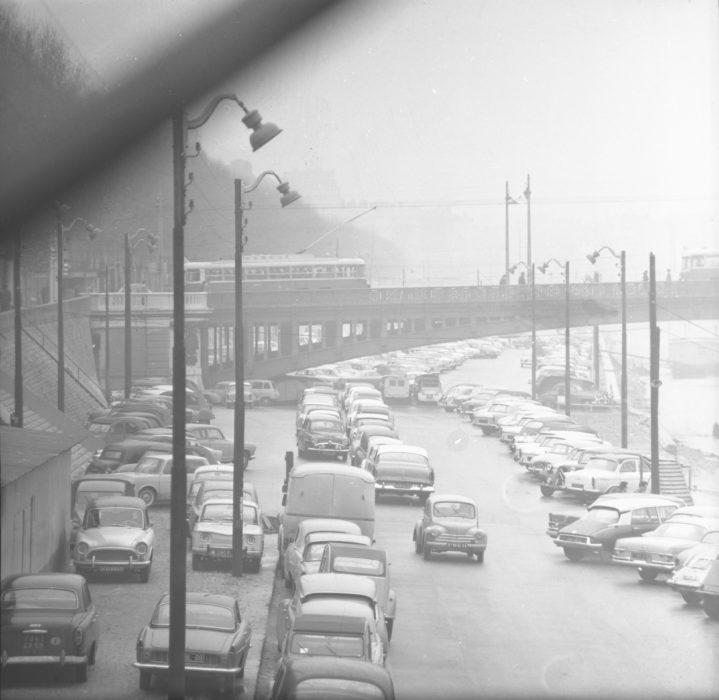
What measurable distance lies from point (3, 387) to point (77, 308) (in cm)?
2202

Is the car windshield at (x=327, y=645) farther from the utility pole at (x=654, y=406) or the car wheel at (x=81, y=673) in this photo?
the utility pole at (x=654, y=406)

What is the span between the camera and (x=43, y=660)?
12.1 m

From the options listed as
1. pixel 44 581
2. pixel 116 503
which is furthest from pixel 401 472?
pixel 44 581

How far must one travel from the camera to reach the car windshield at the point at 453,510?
71.9 ft

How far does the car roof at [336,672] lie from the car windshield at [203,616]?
88.4 inches

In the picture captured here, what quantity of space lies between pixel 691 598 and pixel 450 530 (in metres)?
4.75

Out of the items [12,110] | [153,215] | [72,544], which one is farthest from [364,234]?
[72,544]

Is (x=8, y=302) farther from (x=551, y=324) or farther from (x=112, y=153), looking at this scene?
(x=551, y=324)

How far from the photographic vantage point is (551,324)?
6738 cm

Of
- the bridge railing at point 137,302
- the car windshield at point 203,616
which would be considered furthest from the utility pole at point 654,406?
the bridge railing at point 137,302

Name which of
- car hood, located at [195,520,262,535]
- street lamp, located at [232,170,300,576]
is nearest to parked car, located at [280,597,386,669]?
street lamp, located at [232,170,300,576]

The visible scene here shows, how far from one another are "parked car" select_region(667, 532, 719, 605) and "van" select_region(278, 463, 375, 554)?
5644 millimetres

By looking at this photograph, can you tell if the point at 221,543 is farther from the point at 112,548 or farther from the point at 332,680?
the point at 332,680

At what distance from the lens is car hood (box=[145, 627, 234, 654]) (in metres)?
12.2
